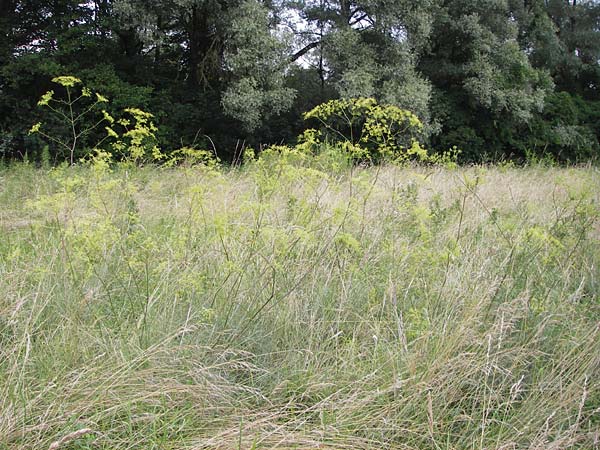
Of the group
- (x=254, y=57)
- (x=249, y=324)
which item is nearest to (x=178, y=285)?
(x=249, y=324)

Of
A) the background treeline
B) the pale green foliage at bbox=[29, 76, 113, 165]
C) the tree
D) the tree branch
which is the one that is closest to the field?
the pale green foliage at bbox=[29, 76, 113, 165]

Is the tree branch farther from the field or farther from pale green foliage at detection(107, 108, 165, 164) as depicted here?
the field

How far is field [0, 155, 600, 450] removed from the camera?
70.0 inches

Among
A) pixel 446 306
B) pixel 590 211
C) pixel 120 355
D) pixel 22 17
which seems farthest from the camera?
pixel 22 17

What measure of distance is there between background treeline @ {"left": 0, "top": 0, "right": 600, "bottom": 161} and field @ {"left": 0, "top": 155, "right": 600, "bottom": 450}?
8.05 m

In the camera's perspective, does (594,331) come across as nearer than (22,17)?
Yes

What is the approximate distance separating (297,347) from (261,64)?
9840mm

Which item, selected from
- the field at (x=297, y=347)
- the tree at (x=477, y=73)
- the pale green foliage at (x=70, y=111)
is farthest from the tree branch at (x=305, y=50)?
the field at (x=297, y=347)

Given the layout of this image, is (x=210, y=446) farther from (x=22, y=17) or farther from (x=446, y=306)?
(x=22, y=17)

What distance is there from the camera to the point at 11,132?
1201cm

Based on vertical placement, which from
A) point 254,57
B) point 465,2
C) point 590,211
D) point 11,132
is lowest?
point 11,132

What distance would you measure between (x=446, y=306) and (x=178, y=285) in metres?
1.31

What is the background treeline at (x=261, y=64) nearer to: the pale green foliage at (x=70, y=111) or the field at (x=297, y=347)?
the pale green foliage at (x=70, y=111)

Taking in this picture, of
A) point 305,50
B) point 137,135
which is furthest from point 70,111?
point 305,50
